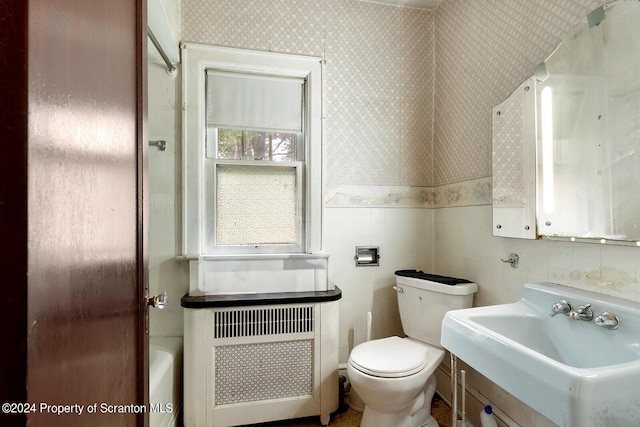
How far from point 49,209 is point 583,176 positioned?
1568mm

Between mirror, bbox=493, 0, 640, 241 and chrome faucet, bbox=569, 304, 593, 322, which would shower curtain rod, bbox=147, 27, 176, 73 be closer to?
mirror, bbox=493, 0, 640, 241

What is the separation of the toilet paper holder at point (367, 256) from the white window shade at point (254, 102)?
0.88 metres

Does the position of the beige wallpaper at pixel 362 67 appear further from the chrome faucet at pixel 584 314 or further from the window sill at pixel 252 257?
the chrome faucet at pixel 584 314

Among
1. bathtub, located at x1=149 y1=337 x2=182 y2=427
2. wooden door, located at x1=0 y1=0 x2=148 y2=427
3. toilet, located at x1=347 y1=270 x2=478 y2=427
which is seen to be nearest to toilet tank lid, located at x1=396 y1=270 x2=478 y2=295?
toilet, located at x1=347 y1=270 x2=478 y2=427

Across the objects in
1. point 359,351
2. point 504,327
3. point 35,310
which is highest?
point 35,310

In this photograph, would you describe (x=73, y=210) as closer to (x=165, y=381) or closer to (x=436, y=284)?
(x=165, y=381)

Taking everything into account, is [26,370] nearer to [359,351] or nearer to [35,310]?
Answer: [35,310]

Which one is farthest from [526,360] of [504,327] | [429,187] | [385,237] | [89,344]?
[429,187]

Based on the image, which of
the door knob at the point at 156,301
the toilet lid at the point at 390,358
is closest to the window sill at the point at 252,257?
the toilet lid at the point at 390,358

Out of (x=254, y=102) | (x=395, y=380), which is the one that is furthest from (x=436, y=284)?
(x=254, y=102)

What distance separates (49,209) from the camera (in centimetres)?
47

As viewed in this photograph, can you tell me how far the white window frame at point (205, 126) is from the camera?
73.5 inches

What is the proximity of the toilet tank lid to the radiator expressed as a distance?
489 mm

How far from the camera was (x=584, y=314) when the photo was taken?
1097 millimetres
